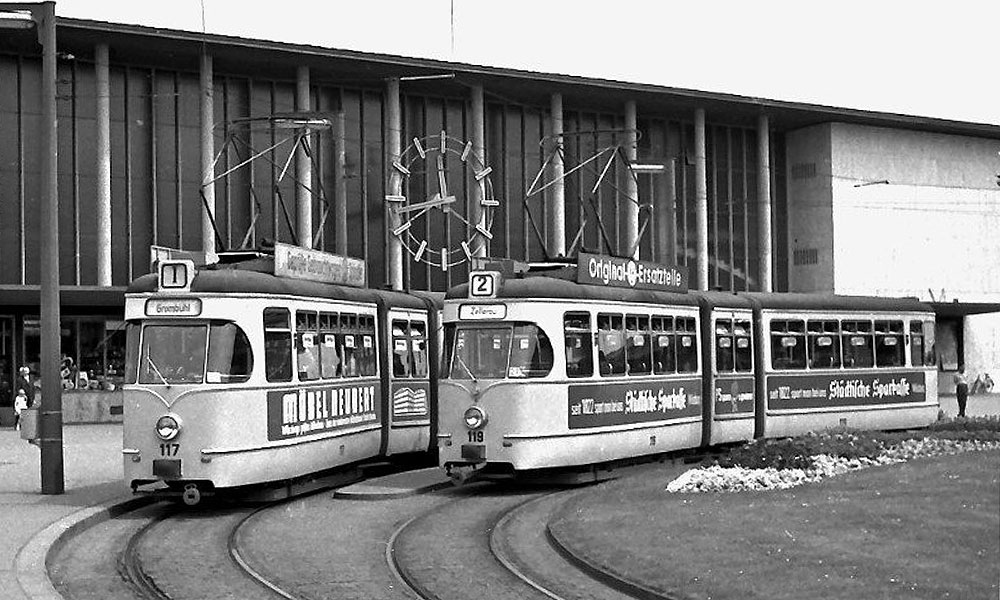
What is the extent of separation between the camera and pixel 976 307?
5988 cm

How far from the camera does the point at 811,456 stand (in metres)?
19.8

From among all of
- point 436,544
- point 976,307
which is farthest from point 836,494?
point 976,307

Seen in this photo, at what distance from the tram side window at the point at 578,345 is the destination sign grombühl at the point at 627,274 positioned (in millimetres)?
787

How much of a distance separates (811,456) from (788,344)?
799cm

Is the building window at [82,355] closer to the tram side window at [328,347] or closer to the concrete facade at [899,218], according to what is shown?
the tram side window at [328,347]

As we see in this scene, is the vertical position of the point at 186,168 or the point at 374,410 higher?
the point at 186,168

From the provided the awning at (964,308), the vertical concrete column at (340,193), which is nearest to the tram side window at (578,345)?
the vertical concrete column at (340,193)

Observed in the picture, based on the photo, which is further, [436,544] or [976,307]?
[976,307]

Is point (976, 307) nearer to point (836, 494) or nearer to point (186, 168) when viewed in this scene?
point (186, 168)

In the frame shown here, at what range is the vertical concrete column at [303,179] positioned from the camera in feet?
162

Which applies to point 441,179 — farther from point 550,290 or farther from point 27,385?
point 550,290

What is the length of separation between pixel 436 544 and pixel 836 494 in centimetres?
428

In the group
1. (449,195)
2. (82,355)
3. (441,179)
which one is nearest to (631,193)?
(449,195)

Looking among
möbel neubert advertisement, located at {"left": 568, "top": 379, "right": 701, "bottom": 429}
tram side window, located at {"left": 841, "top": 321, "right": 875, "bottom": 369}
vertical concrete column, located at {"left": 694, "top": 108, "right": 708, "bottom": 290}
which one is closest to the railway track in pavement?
möbel neubert advertisement, located at {"left": 568, "top": 379, "right": 701, "bottom": 429}
